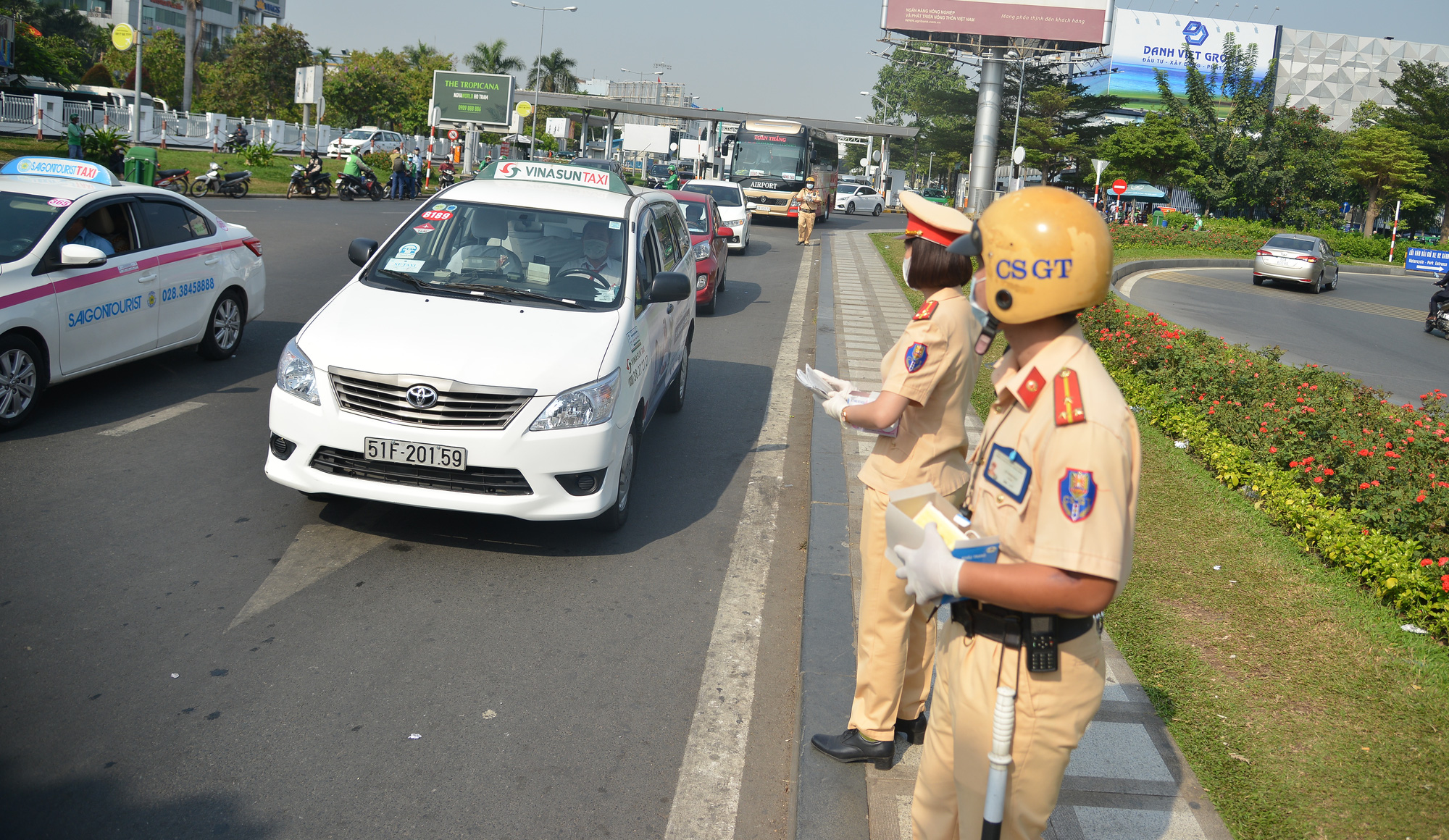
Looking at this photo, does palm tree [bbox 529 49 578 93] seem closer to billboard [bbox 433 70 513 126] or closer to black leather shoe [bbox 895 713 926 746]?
billboard [bbox 433 70 513 126]

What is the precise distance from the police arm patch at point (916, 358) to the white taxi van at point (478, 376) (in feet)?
7.89

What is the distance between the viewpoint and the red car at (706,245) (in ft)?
48.6

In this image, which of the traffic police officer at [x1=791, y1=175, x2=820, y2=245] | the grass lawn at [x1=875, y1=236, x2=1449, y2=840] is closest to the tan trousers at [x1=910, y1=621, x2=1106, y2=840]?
the grass lawn at [x1=875, y1=236, x2=1449, y2=840]

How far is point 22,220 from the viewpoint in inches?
289

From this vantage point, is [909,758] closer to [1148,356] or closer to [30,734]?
[30,734]

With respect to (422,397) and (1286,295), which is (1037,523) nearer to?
(422,397)

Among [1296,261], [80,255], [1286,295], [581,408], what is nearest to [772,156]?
[1296,261]

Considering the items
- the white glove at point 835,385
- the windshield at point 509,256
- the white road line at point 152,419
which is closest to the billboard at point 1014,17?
the windshield at point 509,256

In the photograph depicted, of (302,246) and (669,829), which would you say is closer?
(669,829)

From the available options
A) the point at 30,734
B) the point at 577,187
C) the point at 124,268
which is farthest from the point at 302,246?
the point at 30,734

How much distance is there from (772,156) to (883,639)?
35.5 metres

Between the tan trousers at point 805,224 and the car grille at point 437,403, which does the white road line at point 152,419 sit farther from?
the tan trousers at point 805,224

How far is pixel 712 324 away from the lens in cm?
1439

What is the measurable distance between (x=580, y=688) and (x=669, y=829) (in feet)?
3.12
